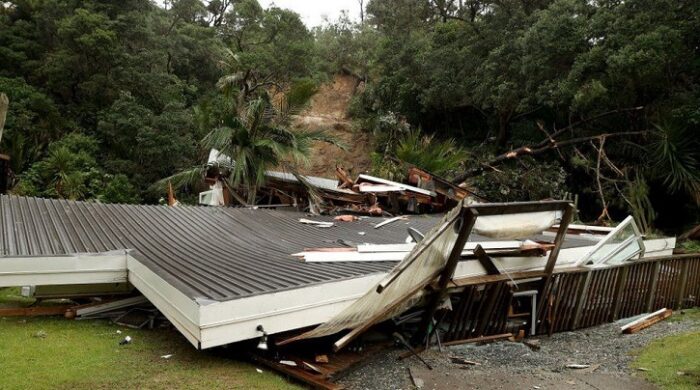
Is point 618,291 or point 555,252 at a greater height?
point 555,252

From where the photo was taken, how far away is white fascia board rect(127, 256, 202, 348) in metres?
3.92

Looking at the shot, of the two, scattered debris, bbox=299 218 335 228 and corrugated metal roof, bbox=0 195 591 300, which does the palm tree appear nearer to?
corrugated metal roof, bbox=0 195 591 300

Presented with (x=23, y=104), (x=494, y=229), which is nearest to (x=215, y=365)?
(x=494, y=229)

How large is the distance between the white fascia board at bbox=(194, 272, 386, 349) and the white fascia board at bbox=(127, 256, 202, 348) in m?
0.13

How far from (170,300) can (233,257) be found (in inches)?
63.0

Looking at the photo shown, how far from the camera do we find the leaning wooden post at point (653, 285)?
323 inches

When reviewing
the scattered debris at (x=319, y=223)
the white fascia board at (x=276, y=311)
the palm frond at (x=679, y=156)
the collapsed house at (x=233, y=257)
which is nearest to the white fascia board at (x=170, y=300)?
the collapsed house at (x=233, y=257)

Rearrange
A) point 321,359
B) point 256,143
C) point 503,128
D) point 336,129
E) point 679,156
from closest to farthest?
point 321,359 → point 256,143 → point 679,156 → point 503,128 → point 336,129

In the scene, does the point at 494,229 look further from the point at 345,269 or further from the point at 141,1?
the point at 141,1

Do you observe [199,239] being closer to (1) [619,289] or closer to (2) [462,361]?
(2) [462,361]

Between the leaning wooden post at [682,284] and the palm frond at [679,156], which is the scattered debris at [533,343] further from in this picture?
the palm frond at [679,156]

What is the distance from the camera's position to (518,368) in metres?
5.27

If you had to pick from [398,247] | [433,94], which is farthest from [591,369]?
[433,94]

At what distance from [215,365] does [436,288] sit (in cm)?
235
